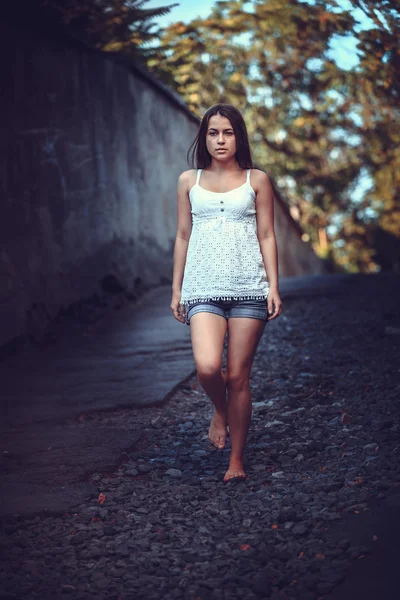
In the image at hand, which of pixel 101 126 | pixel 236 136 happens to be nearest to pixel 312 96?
pixel 101 126

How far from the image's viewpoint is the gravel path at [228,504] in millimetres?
2666

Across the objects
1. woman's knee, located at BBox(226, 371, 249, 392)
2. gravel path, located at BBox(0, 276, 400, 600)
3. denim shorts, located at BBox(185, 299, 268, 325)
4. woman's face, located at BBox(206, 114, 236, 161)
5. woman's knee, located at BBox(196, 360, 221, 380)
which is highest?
woman's face, located at BBox(206, 114, 236, 161)

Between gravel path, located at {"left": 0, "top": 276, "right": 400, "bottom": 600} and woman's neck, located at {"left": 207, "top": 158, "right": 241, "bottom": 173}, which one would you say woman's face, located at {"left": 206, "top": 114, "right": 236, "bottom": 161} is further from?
gravel path, located at {"left": 0, "top": 276, "right": 400, "bottom": 600}

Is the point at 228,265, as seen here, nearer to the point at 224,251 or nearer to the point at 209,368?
the point at 224,251

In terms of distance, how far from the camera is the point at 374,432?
13.3 feet

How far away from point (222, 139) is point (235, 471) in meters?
1.67

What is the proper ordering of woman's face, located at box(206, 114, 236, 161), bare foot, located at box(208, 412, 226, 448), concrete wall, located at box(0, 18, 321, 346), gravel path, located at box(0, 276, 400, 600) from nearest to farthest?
gravel path, located at box(0, 276, 400, 600) → woman's face, located at box(206, 114, 236, 161) → bare foot, located at box(208, 412, 226, 448) → concrete wall, located at box(0, 18, 321, 346)

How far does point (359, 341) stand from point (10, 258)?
298cm

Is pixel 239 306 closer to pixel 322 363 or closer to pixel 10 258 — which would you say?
pixel 322 363

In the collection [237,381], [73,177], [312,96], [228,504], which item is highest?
[312,96]

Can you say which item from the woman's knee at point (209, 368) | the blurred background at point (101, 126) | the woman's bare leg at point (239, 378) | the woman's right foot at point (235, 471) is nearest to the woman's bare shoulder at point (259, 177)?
the woman's bare leg at point (239, 378)

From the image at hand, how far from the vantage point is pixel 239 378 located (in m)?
3.59

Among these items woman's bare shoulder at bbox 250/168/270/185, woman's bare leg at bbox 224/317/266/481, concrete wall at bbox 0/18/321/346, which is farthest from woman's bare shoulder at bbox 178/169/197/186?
concrete wall at bbox 0/18/321/346

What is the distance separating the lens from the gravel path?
8.75 feet
